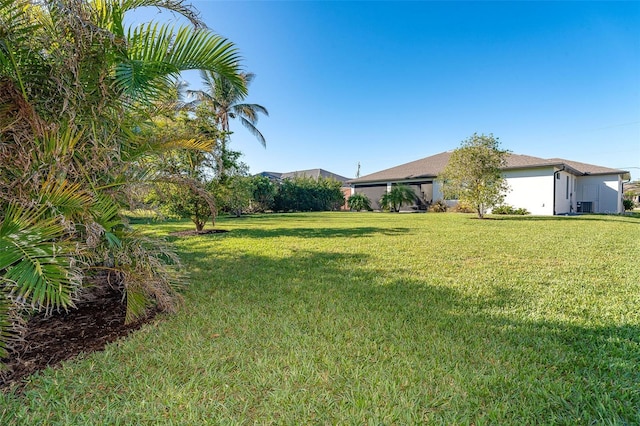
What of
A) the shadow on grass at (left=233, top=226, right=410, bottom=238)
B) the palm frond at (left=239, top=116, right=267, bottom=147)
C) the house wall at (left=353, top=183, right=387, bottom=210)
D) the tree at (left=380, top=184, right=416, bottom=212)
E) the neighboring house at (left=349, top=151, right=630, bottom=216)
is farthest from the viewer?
the house wall at (left=353, top=183, right=387, bottom=210)

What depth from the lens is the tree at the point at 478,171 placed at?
50.9 ft

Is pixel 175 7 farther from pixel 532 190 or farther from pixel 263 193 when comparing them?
pixel 532 190

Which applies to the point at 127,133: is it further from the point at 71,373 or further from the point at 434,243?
the point at 434,243

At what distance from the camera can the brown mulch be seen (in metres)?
2.32

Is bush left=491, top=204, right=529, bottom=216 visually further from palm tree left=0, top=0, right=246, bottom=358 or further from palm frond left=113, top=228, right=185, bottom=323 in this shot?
palm frond left=113, top=228, right=185, bottom=323

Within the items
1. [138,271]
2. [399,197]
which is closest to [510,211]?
[399,197]

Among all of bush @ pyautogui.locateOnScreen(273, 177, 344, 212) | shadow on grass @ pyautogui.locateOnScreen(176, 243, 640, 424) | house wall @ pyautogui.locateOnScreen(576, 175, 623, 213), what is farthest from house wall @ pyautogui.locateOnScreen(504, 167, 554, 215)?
shadow on grass @ pyautogui.locateOnScreen(176, 243, 640, 424)

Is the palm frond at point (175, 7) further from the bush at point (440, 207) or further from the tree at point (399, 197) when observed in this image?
the bush at point (440, 207)

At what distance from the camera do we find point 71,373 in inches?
86.7

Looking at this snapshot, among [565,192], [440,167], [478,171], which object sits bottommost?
[565,192]

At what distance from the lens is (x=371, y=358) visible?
2.36 meters

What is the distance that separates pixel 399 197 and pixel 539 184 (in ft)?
30.3

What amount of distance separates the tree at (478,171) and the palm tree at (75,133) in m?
15.2

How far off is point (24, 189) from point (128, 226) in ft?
3.20
